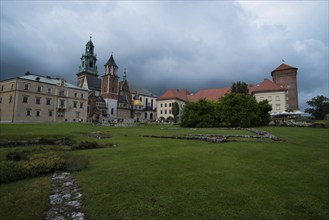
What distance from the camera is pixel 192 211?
4605 millimetres

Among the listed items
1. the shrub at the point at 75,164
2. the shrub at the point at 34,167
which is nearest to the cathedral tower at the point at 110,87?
the shrub at the point at 75,164

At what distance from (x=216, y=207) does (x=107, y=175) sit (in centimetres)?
407

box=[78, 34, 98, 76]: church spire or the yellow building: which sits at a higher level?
box=[78, 34, 98, 76]: church spire

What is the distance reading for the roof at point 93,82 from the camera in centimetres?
8003

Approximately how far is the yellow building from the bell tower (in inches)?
1018

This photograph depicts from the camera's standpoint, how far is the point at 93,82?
8244 centimetres

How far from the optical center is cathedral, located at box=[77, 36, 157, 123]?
70537 millimetres

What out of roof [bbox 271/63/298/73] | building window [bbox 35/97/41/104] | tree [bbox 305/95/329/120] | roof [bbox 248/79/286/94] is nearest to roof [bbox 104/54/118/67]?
building window [bbox 35/97/41/104]

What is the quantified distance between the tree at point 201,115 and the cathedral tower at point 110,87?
43429 millimetres

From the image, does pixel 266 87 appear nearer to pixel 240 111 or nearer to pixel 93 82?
pixel 240 111

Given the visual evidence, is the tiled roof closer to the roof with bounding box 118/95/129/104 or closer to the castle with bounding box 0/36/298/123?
the castle with bounding box 0/36/298/123

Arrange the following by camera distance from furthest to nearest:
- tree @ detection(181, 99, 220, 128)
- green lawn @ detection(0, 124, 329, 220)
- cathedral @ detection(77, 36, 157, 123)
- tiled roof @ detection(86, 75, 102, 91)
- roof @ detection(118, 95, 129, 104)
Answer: roof @ detection(118, 95, 129, 104), tiled roof @ detection(86, 75, 102, 91), cathedral @ detection(77, 36, 157, 123), tree @ detection(181, 99, 220, 128), green lawn @ detection(0, 124, 329, 220)

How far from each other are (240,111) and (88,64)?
73209mm

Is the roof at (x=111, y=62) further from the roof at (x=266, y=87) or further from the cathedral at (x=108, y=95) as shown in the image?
the roof at (x=266, y=87)
